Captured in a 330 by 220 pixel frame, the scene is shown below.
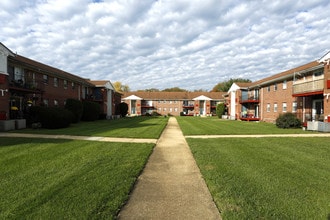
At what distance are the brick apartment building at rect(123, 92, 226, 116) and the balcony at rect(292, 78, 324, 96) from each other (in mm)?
42260

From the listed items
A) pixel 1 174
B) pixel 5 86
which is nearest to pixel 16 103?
pixel 5 86

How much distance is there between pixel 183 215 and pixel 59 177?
131 inches

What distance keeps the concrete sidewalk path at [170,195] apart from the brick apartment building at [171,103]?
57197mm

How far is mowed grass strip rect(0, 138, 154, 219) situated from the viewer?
3.73 metres

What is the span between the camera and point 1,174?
5.63 metres

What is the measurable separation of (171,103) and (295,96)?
147 feet

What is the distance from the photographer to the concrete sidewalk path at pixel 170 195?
3754mm

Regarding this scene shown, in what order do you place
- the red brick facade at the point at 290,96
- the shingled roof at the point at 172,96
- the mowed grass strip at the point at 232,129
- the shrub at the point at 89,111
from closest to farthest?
the mowed grass strip at the point at 232,129, the red brick facade at the point at 290,96, the shrub at the point at 89,111, the shingled roof at the point at 172,96

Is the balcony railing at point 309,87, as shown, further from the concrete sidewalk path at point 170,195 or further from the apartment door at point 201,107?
the apartment door at point 201,107

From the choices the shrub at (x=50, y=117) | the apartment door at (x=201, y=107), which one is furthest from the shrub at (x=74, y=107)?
the apartment door at (x=201, y=107)

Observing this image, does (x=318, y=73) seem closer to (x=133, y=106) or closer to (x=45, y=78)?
(x=45, y=78)

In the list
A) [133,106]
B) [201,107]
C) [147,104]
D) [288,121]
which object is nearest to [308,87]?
[288,121]

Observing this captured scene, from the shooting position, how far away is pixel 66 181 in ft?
16.9

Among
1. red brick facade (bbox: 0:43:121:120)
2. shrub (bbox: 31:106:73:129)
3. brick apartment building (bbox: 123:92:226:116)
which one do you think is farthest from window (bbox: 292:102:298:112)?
brick apartment building (bbox: 123:92:226:116)
